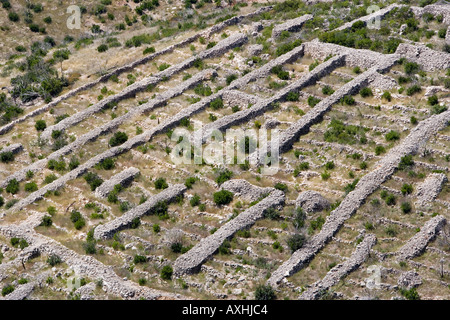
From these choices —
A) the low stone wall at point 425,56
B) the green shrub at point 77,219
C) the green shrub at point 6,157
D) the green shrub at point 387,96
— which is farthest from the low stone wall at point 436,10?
the green shrub at point 6,157

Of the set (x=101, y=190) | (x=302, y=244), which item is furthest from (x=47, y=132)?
(x=302, y=244)

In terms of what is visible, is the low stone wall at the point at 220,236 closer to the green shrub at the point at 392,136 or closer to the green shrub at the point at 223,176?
the green shrub at the point at 223,176

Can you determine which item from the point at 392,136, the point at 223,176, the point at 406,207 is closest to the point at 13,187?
the point at 223,176

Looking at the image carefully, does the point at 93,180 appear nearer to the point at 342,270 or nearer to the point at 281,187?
the point at 281,187

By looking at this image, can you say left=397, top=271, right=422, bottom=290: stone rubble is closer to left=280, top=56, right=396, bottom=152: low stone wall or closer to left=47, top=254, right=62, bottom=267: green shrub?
left=280, top=56, right=396, bottom=152: low stone wall

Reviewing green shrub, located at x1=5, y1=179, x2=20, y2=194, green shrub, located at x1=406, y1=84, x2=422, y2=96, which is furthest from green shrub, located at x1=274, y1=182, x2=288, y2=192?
green shrub, located at x1=5, y1=179, x2=20, y2=194

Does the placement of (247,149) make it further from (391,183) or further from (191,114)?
(391,183)

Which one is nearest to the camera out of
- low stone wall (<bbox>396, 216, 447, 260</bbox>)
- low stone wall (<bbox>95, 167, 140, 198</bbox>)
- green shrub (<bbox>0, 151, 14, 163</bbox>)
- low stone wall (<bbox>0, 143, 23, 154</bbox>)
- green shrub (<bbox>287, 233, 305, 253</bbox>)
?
low stone wall (<bbox>396, 216, 447, 260</bbox>)
